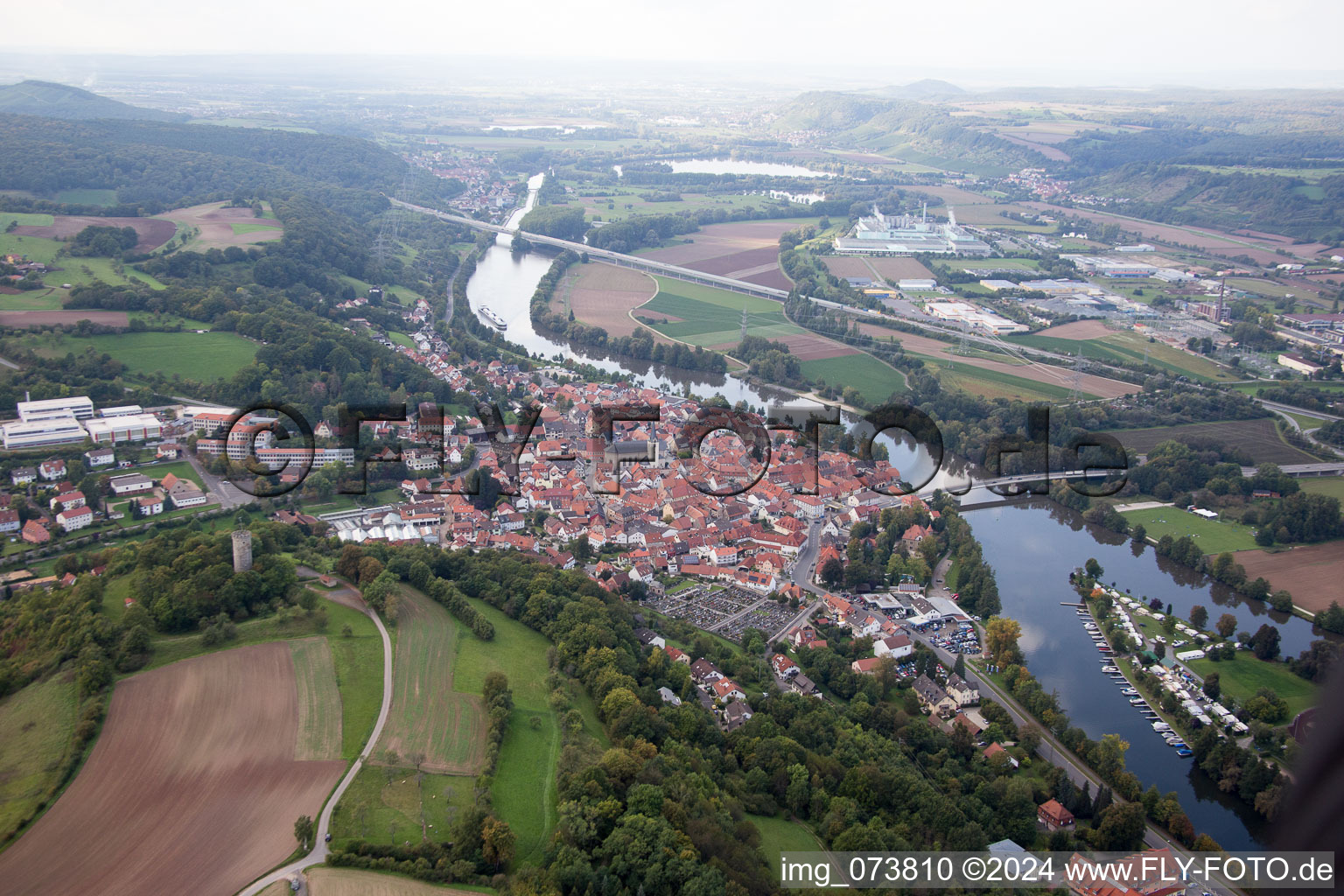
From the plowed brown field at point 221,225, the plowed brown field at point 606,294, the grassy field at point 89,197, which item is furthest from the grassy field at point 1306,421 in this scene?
the grassy field at point 89,197

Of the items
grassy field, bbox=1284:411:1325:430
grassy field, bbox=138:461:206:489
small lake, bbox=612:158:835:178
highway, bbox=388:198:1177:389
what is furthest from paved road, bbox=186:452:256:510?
small lake, bbox=612:158:835:178

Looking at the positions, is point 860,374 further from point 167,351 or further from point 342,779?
point 342,779

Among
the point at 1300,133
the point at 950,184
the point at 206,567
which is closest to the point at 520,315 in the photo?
the point at 206,567

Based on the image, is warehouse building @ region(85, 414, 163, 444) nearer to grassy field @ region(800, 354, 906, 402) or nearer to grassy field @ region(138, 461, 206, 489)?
grassy field @ region(138, 461, 206, 489)

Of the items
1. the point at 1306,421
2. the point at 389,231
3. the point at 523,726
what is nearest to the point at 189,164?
the point at 389,231

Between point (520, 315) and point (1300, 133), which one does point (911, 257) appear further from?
point (1300, 133)
